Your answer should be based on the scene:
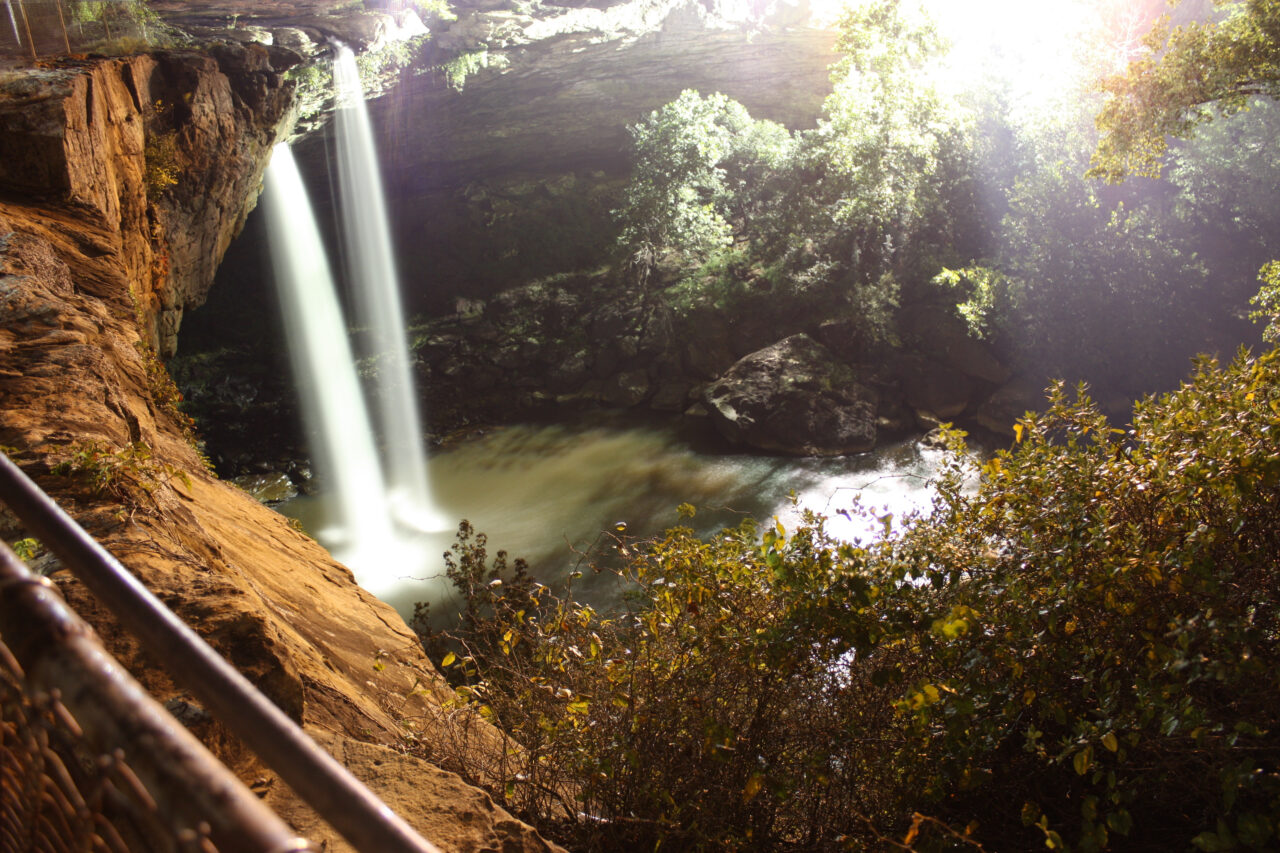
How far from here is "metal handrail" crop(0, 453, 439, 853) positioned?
70 cm

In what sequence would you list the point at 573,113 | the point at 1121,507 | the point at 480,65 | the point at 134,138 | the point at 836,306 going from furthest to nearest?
the point at 573,113 < the point at 480,65 < the point at 836,306 < the point at 134,138 < the point at 1121,507

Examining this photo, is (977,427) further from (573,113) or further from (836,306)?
(573,113)

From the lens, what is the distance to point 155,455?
4375 millimetres

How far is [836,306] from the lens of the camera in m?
18.1

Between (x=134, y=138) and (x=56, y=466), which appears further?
(x=134, y=138)

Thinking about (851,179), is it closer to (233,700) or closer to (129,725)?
(233,700)

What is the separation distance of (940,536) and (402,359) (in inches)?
806

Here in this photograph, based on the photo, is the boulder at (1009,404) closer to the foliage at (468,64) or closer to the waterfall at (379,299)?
the waterfall at (379,299)

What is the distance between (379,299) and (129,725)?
2550 cm

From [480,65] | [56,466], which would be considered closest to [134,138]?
[56,466]

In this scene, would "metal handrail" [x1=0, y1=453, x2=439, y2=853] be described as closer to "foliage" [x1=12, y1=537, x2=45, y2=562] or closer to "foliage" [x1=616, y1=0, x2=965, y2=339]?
"foliage" [x1=12, y1=537, x2=45, y2=562]

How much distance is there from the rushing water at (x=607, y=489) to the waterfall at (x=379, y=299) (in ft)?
2.15

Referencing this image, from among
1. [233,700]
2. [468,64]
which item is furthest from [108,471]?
[468,64]

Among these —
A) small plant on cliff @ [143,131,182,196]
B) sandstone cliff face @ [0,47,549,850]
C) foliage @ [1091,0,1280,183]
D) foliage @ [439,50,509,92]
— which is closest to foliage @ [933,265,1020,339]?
foliage @ [1091,0,1280,183]
